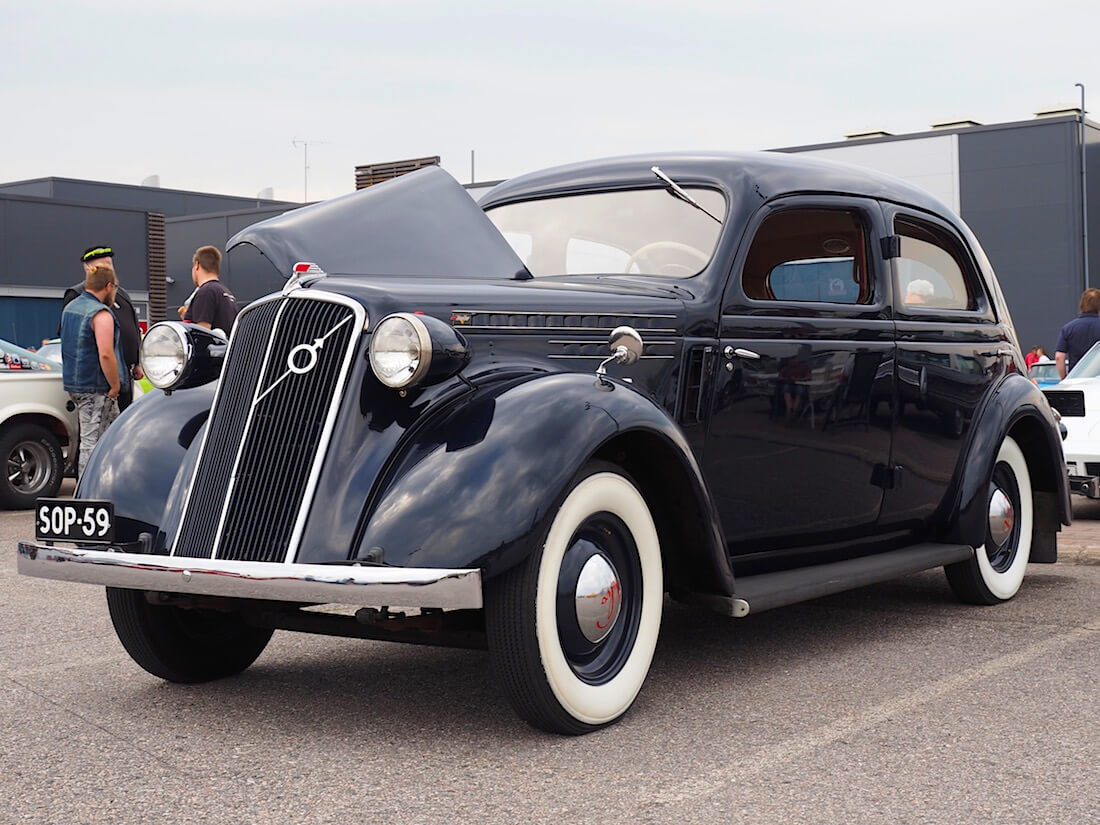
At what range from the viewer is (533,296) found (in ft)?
14.0

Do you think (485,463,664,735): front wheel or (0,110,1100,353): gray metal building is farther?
(0,110,1100,353): gray metal building

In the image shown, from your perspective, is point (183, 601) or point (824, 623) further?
point (824, 623)

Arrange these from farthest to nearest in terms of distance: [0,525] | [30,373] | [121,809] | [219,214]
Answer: [219,214] < [30,373] < [0,525] < [121,809]

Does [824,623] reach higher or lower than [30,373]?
lower

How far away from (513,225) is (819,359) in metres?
1.37

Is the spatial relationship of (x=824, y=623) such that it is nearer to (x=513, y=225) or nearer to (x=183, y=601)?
(x=513, y=225)

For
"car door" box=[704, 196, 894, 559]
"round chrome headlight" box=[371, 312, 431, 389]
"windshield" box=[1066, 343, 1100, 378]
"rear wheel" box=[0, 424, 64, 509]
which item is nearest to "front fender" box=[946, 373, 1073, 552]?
"car door" box=[704, 196, 894, 559]

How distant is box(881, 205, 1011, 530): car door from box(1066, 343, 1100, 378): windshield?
425cm

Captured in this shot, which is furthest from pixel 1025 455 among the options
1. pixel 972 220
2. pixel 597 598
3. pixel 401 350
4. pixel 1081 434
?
pixel 972 220

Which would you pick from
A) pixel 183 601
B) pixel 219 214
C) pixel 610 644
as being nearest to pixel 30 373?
pixel 183 601

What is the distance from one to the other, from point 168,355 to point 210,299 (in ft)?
16.6

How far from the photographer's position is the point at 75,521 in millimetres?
4160

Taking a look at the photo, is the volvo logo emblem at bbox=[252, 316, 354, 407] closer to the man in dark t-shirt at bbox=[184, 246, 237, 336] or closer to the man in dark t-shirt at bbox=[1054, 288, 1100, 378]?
the man in dark t-shirt at bbox=[184, 246, 237, 336]

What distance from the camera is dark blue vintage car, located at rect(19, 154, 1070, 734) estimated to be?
12.0ft
